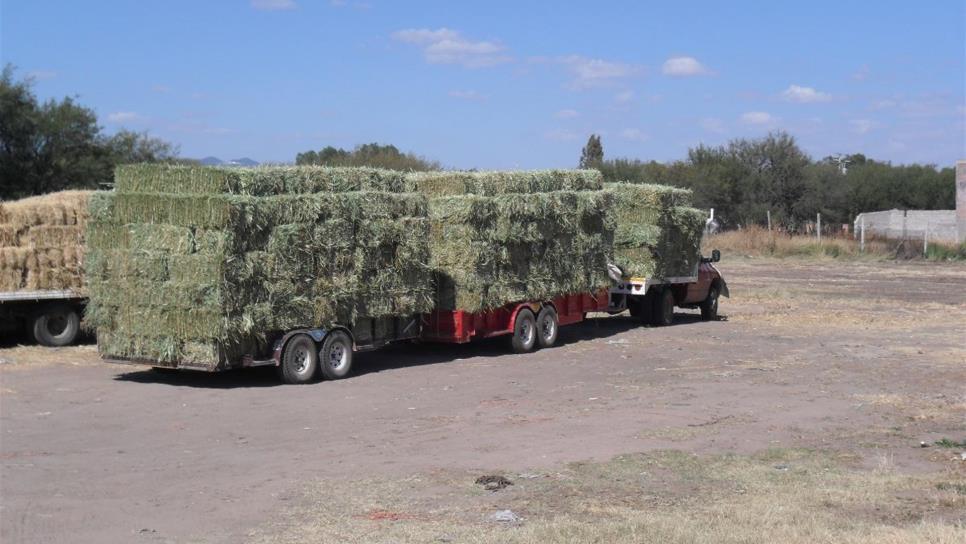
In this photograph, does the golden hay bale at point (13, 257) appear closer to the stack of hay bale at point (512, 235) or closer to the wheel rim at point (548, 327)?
the stack of hay bale at point (512, 235)

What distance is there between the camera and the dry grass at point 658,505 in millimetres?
8508

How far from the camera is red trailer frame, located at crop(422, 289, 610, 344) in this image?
20.3m

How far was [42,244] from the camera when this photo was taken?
68.0 ft

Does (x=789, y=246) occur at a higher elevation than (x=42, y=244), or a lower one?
lower

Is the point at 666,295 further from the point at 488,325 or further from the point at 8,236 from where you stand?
the point at 8,236

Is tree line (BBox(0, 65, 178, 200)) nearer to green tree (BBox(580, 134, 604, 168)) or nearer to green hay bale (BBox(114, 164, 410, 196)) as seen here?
green hay bale (BBox(114, 164, 410, 196))

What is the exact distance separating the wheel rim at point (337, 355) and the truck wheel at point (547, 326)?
517 cm

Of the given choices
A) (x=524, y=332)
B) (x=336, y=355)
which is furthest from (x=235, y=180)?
(x=524, y=332)

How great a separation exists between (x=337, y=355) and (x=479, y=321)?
142 inches

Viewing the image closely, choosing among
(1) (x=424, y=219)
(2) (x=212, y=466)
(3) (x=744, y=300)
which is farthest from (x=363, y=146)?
(2) (x=212, y=466)

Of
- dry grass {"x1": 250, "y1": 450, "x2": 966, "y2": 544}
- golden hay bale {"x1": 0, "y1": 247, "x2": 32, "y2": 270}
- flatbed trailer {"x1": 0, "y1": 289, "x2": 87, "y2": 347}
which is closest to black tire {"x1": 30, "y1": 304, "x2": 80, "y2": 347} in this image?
flatbed trailer {"x1": 0, "y1": 289, "x2": 87, "y2": 347}

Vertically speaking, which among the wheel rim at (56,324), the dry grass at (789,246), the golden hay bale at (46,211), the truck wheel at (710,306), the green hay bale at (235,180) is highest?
the green hay bale at (235,180)

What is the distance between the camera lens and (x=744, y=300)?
A: 33.7 meters

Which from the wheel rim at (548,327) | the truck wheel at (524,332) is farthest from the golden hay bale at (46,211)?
the wheel rim at (548,327)
